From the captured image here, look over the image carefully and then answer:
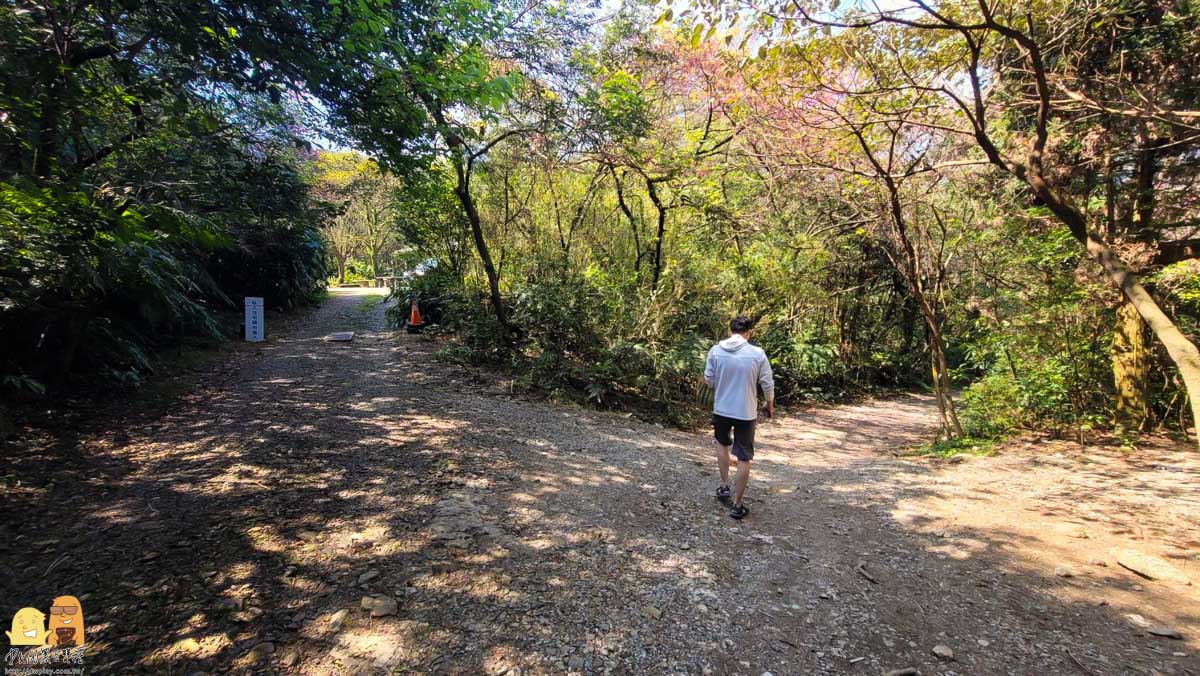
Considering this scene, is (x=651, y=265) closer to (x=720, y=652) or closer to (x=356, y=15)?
(x=356, y=15)

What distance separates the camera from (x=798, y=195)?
8750mm

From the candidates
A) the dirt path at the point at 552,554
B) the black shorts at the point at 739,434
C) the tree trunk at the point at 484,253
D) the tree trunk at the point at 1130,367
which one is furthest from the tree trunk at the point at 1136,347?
the tree trunk at the point at 484,253

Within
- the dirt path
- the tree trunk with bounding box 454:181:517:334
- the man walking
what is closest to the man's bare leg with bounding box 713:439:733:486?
the man walking

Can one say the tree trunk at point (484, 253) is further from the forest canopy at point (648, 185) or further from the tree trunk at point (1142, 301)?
the tree trunk at point (1142, 301)

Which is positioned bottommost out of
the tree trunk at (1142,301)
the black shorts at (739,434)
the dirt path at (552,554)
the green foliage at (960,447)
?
the green foliage at (960,447)

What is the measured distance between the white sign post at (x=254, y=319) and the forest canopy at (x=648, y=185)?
0.47 meters

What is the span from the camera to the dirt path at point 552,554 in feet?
7.32

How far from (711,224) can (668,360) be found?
3.01m

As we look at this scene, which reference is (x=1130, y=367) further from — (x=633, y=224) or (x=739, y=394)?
(x=633, y=224)

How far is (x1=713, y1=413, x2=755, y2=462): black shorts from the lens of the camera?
3.86m

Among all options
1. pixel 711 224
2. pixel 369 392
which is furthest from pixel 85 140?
pixel 711 224

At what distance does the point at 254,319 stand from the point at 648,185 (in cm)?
752

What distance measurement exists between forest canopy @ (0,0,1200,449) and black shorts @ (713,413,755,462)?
273 centimetres

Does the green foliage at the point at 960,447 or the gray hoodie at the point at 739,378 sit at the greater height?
the gray hoodie at the point at 739,378
